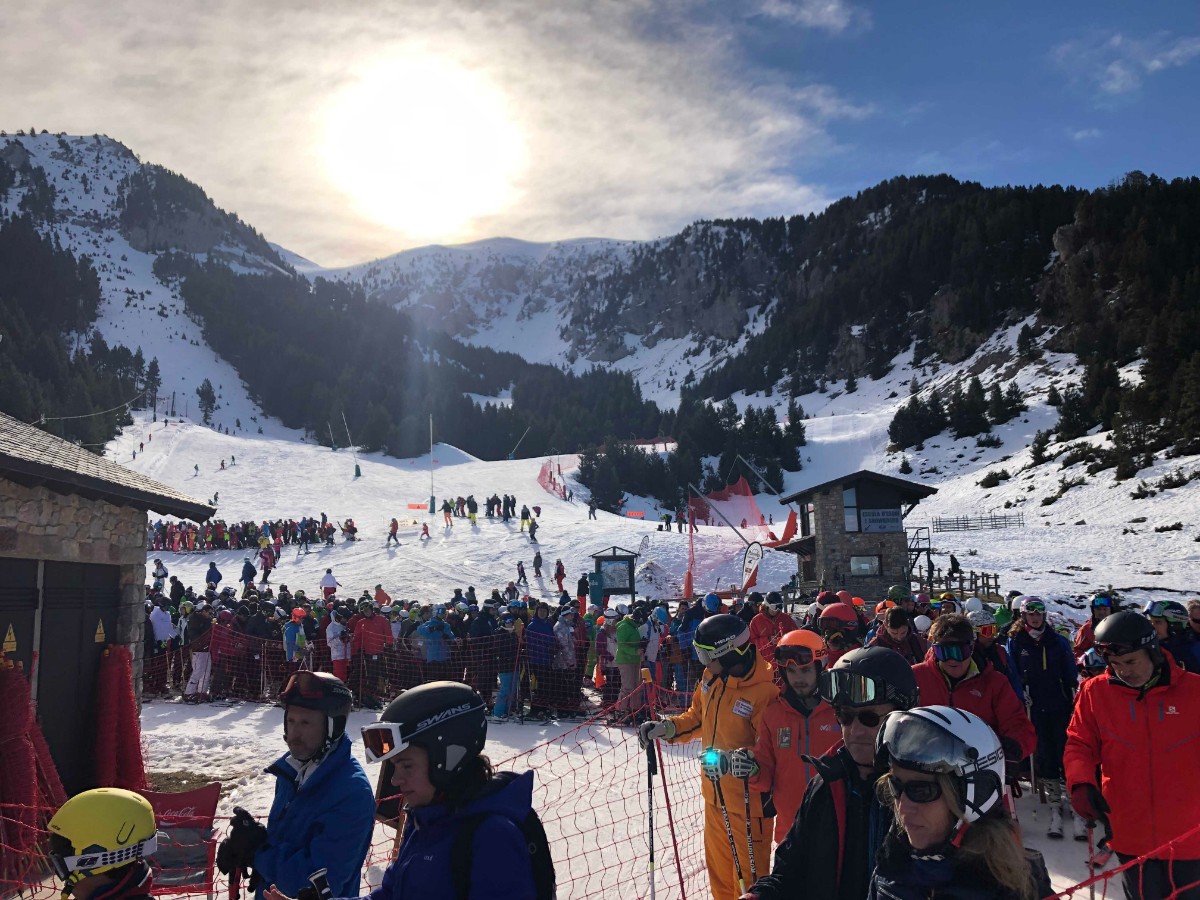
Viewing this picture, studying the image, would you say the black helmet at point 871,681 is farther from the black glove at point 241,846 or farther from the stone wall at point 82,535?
the stone wall at point 82,535

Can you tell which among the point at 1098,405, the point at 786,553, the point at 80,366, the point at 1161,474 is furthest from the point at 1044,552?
the point at 80,366

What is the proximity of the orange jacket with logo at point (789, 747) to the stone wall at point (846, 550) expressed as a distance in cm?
2507

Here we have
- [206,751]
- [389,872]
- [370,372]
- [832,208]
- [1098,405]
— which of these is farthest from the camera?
[832,208]

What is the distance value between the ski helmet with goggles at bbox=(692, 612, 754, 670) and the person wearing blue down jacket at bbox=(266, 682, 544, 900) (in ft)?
6.88

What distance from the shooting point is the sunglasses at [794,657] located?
3805 mm

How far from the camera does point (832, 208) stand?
494 ft

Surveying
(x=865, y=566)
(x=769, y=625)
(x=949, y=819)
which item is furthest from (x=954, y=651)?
(x=865, y=566)

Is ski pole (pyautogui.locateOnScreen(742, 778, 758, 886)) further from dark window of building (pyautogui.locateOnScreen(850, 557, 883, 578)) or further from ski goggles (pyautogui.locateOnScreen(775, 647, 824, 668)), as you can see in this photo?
dark window of building (pyautogui.locateOnScreen(850, 557, 883, 578))

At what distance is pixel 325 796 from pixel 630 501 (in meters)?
60.2

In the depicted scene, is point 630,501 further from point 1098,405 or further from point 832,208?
point 832,208

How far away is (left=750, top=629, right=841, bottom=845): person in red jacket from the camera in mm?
3773

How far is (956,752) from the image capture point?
1856 mm

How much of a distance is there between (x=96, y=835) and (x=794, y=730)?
2840 mm

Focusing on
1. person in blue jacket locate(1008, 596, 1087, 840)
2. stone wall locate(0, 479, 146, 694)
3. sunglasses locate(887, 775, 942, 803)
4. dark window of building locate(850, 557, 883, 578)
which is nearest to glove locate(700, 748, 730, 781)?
sunglasses locate(887, 775, 942, 803)
